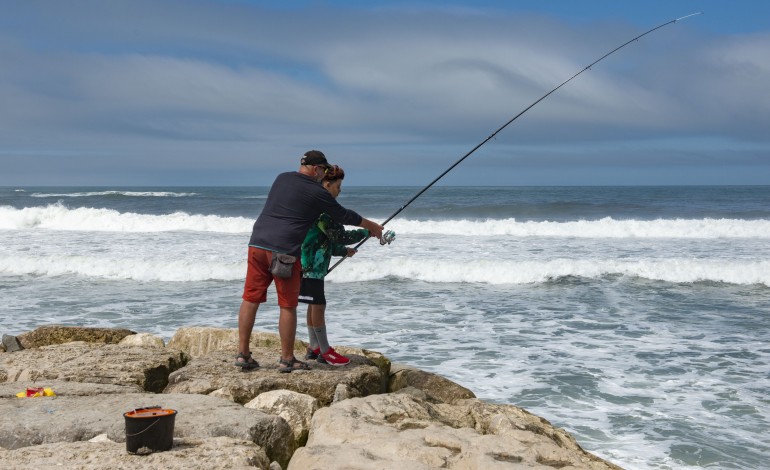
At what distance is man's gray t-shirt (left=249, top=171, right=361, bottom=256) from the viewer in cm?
427

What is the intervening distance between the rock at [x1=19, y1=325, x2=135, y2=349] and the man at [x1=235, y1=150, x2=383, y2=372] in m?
2.62

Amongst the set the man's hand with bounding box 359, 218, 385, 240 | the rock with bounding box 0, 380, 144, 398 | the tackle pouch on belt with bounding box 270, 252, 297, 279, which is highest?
the man's hand with bounding box 359, 218, 385, 240

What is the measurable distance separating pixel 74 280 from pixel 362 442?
Result: 10694 mm

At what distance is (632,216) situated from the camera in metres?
30.9

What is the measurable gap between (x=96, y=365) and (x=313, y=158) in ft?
7.22

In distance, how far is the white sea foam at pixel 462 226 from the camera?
20.8 meters

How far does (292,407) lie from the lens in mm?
4055

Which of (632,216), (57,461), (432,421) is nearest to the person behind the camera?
(57,461)

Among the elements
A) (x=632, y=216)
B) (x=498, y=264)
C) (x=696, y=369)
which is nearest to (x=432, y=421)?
(x=696, y=369)

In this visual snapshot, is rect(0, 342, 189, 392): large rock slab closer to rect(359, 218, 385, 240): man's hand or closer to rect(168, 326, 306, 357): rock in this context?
rect(168, 326, 306, 357): rock

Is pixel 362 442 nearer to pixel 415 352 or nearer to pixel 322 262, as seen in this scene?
pixel 322 262

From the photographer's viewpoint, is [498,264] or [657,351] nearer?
[657,351]

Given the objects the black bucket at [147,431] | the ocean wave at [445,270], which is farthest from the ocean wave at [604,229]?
the black bucket at [147,431]

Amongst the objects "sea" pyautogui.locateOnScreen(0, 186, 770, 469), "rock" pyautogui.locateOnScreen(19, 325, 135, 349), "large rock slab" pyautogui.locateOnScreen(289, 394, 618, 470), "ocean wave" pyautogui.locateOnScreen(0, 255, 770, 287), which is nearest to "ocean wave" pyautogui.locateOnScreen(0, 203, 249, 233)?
"sea" pyautogui.locateOnScreen(0, 186, 770, 469)
